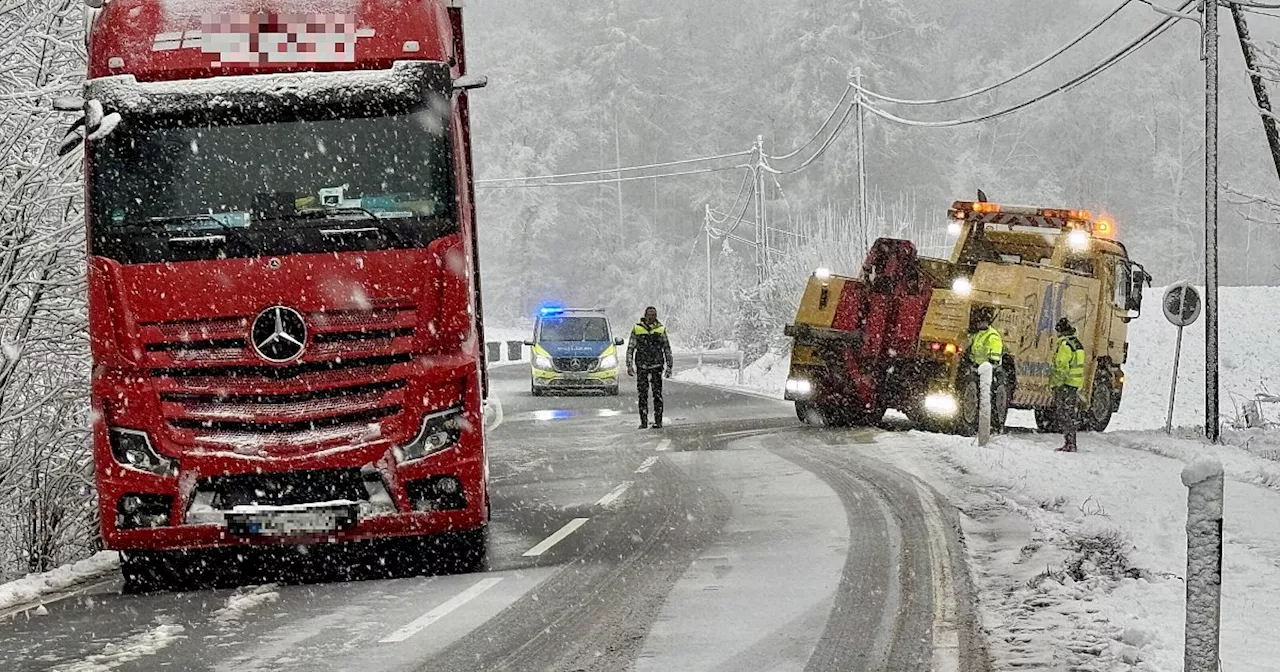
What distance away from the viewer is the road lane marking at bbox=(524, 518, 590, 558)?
31.2 ft

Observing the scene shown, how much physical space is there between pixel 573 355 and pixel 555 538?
20543mm

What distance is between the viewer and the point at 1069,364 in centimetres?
1809

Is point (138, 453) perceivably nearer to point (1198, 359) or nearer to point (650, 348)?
point (650, 348)

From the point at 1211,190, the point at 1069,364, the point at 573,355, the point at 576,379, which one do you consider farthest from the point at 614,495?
the point at 576,379

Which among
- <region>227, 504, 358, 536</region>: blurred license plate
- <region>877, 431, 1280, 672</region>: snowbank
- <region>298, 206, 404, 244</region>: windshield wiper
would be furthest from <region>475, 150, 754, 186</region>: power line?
<region>227, 504, 358, 536</region>: blurred license plate

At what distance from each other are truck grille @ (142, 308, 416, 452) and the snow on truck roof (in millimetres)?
1537

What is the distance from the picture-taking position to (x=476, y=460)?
8.27 meters

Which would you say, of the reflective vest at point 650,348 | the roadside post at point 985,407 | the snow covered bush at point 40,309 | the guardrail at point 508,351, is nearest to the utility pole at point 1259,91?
the roadside post at point 985,407

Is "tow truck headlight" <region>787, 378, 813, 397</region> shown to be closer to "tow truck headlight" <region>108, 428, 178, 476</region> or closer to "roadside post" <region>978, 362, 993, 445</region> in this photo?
"roadside post" <region>978, 362, 993, 445</region>

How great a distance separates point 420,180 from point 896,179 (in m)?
74.7

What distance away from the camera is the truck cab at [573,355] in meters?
30.6

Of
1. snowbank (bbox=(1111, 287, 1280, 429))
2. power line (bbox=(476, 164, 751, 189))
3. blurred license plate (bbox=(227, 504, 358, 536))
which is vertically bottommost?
snowbank (bbox=(1111, 287, 1280, 429))

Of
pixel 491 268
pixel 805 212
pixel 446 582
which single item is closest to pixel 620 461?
pixel 446 582

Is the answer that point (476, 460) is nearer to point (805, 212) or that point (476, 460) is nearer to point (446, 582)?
point (446, 582)
